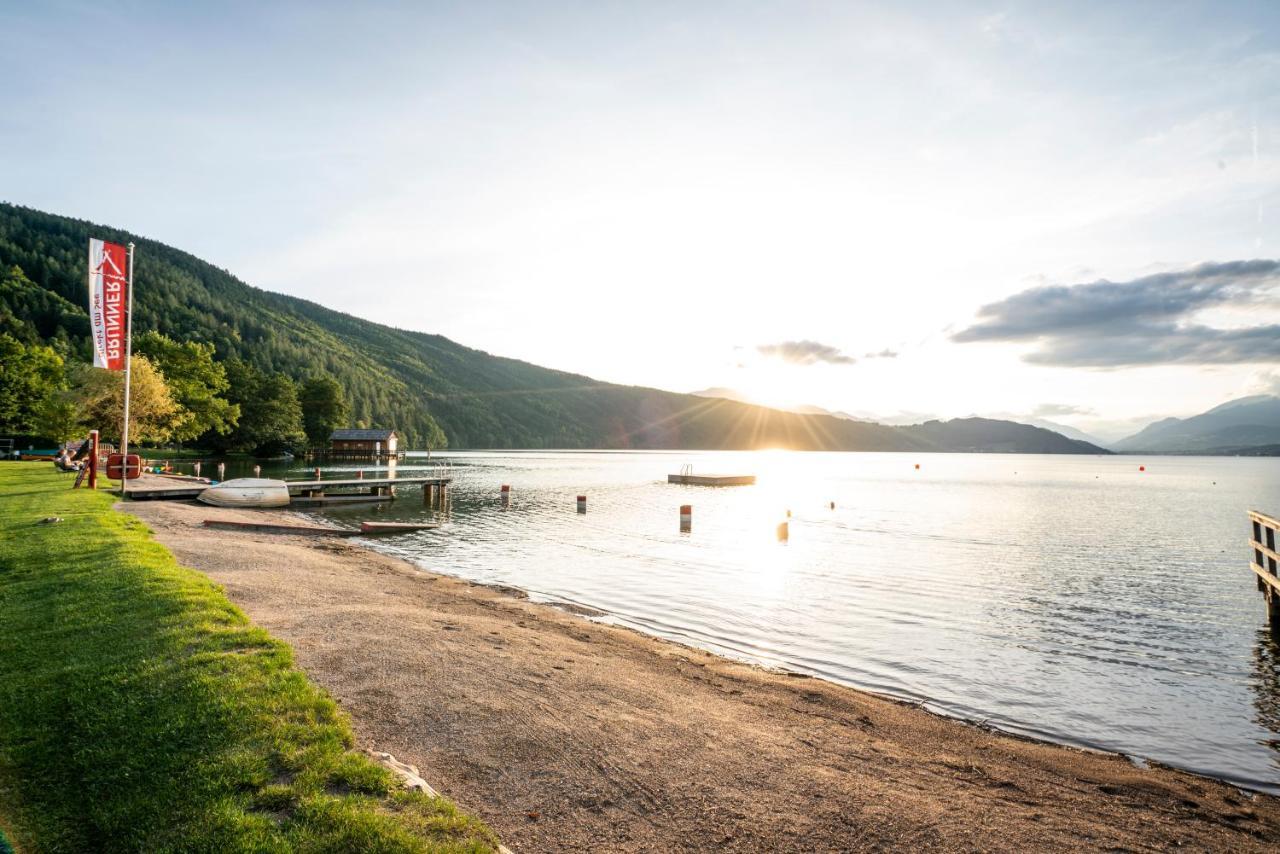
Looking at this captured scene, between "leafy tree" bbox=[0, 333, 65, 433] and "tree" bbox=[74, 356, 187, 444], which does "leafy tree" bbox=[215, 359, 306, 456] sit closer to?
"leafy tree" bbox=[0, 333, 65, 433]

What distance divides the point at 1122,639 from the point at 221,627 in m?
20.6

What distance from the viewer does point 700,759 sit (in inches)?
324

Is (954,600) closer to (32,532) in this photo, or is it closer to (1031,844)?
(1031,844)

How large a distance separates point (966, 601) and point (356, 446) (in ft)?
398

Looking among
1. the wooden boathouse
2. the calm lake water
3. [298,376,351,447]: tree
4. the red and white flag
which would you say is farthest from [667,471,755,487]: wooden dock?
the red and white flag

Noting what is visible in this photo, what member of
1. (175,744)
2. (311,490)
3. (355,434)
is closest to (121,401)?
(311,490)

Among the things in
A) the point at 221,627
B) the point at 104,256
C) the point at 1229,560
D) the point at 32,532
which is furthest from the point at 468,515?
the point at 1229,560

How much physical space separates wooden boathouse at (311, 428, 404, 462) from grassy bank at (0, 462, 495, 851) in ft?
392

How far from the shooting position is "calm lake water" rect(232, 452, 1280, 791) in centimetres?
1262

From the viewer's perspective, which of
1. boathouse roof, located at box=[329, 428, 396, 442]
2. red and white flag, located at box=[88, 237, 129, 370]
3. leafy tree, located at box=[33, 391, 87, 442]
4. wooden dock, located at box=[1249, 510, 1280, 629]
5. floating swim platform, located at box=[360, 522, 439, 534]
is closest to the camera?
wooden dock, located at box=[1249, 510, 1280, 629]

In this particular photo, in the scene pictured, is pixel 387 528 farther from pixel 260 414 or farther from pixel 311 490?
pixel 260 414

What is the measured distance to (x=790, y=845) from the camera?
6.37 metres

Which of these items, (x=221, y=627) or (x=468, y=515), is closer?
(x=221, y=627)

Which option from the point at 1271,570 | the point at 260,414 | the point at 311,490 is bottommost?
the point at 1271,570
